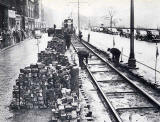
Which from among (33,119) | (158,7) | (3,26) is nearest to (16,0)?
(3,26)

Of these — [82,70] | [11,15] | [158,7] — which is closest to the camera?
[82,70]

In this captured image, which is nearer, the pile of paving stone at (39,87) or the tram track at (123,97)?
the pile of paving stone at (39,87)

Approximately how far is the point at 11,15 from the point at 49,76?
1512 inches

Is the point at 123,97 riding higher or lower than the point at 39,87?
lower

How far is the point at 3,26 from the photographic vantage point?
137ft

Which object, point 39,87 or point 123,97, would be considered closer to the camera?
point 39,87

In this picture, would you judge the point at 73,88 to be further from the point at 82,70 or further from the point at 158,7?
the point at 158,7

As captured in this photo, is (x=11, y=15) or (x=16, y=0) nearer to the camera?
(x=11, y=15)

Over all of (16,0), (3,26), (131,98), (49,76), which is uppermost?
(16,0)

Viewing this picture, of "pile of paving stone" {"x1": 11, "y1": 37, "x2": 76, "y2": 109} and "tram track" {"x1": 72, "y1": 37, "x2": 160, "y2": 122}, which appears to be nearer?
"pile of paving stone" {"x1": 11, "y1": 37, "x2": 76, "y2": 109}

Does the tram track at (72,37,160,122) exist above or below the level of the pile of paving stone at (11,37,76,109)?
below

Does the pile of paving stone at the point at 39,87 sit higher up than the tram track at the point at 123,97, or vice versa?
the pile of paving stone at the point at 39,87

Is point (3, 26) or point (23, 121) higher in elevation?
point (3, 26)

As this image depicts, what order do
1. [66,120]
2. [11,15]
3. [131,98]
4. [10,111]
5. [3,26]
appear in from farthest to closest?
[11,15] < [3,26] < [131,98] < [10,111] < [66,120]
